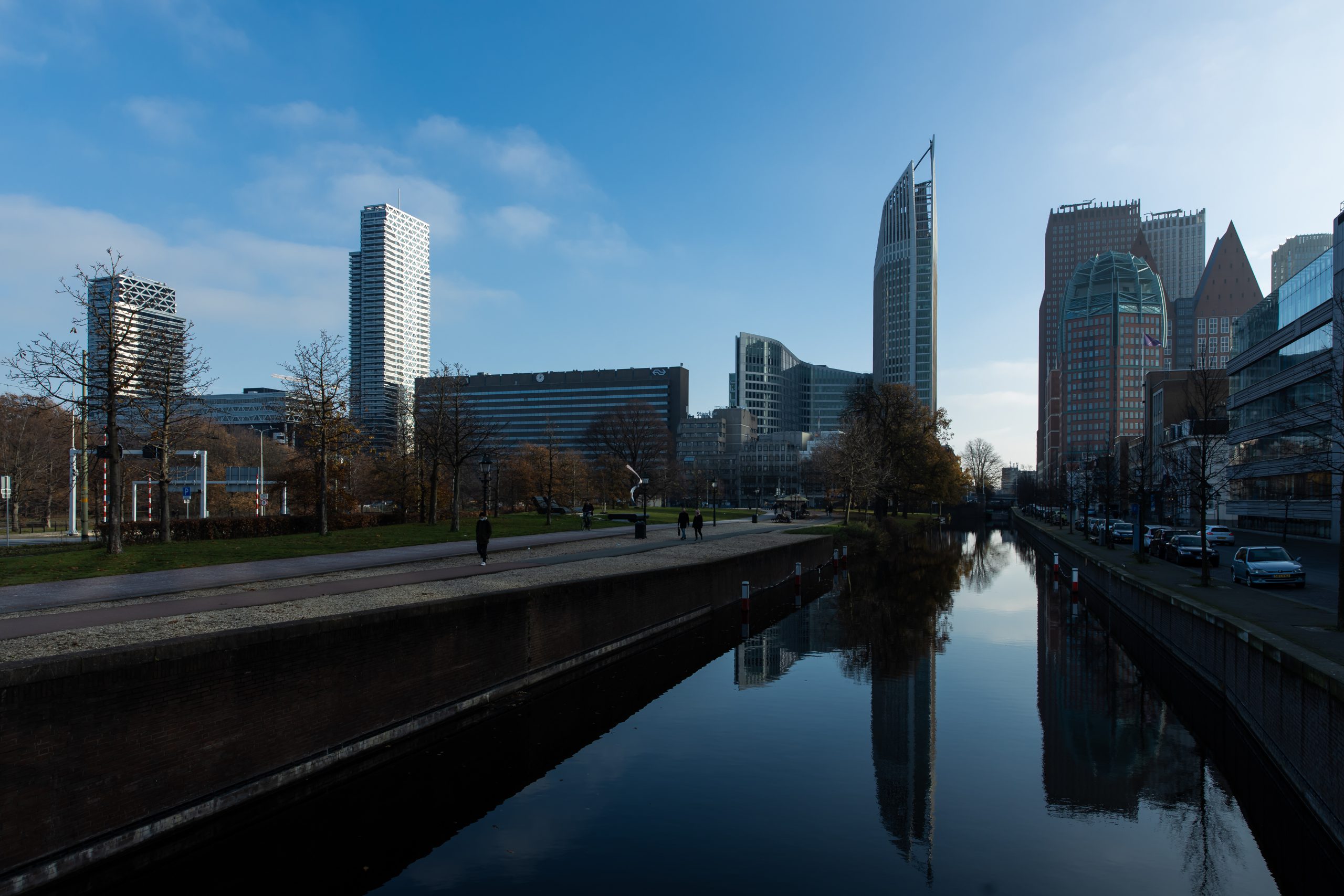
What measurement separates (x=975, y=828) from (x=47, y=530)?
59.8 m

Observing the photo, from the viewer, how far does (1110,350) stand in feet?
584

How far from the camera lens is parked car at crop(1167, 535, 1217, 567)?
34438 mm

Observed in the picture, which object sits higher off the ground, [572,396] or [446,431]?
[572,396]

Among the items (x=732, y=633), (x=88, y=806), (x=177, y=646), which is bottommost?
(x=732, y=633)

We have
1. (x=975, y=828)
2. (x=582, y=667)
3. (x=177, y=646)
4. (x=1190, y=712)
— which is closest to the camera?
(x=177, y=646)

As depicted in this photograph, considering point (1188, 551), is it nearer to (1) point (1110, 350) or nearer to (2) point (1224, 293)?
(1) point (1110, 350)

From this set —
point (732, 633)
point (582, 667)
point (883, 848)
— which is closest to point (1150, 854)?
point (883, 848)

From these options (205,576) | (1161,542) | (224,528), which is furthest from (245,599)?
(1161,542)

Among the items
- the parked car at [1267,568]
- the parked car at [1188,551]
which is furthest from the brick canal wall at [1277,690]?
the parked car at [1188,551]

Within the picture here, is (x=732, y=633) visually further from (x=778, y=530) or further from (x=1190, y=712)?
(x=778, y=530)

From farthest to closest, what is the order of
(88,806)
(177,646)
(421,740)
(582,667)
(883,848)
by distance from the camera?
(582,667) < (421,740) < (883,848) < (177,646) < (88,806)

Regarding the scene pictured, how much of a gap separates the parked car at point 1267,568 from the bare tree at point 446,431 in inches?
1148

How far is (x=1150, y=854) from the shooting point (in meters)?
10.5

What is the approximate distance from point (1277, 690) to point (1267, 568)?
16395mm
